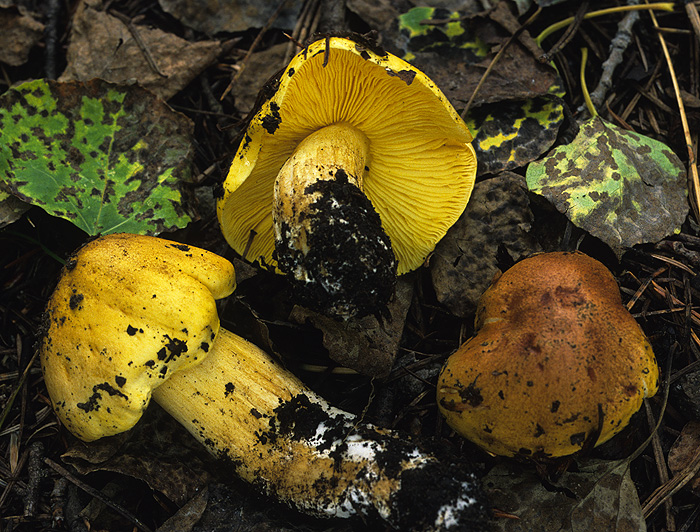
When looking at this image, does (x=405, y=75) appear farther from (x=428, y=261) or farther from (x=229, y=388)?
(x=229, y=388)

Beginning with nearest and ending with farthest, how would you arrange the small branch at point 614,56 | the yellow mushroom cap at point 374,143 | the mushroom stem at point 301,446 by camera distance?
the mushroom stem at point 301,446, the yellow mushroom cap at point 374,143, the small branch at point 614,56

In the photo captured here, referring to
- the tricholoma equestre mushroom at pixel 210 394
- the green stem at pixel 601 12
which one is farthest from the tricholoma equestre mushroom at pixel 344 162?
the green stem at pixel 601 12

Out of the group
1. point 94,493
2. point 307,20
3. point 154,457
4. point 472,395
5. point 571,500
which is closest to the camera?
point 472,395

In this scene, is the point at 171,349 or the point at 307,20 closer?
the point at 171,349

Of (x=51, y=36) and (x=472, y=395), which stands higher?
(x=51, y=36)

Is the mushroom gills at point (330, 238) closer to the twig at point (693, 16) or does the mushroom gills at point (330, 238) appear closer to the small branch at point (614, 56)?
the small branch at point (614, 56)

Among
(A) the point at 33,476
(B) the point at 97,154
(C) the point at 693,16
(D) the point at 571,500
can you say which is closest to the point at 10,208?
(B) the point at 97,154
